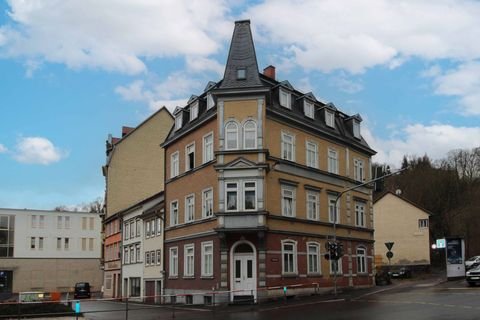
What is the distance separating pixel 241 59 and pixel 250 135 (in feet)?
16.4

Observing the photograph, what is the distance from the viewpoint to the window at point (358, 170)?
147 ft

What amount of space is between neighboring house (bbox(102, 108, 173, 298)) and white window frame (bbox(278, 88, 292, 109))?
2580cm

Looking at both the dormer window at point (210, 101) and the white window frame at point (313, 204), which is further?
the white window frame at point (313, 204)

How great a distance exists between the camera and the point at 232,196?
34156 mm

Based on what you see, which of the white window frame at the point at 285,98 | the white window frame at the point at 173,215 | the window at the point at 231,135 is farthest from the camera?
the white window frame at the point at 173,215

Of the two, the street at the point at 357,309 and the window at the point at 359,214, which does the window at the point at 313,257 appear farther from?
the window at the point at 359,214

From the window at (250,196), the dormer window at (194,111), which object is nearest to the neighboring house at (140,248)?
the dormer window at (194,111)

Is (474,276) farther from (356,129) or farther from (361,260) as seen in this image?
(356,129)

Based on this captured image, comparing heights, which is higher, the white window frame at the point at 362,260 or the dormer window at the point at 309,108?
the dormer window at the point at 309,108

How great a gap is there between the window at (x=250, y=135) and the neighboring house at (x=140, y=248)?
43.6ft

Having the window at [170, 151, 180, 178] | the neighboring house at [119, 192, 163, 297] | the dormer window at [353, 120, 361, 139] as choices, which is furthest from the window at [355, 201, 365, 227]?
the neighboring house at [119, 192, 163, 297]

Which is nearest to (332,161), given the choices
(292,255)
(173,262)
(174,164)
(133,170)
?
(292,255)

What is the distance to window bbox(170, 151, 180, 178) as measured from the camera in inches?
1674

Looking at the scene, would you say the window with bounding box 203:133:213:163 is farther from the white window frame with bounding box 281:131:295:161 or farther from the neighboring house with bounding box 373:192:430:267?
the neighboring house with bounding box 373:192:430:267
